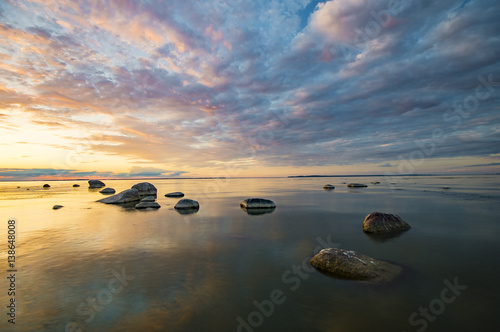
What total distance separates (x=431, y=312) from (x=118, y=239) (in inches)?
578

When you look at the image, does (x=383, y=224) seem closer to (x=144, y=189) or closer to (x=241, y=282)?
(x=241, y=282)

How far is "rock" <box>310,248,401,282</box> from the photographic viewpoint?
7.81 metres

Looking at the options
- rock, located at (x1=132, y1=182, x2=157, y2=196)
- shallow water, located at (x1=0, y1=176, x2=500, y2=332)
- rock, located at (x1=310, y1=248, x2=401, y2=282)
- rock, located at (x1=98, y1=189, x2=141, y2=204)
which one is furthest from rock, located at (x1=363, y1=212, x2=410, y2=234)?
rock, located at (x1=132, y1=182, x2=157, y2=196)

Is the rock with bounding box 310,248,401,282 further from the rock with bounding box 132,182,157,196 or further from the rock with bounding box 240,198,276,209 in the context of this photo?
the rock with bounding box 132,182,157,196

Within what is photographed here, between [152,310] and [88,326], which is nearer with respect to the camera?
[88,326]

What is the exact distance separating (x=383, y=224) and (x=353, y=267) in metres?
7.96

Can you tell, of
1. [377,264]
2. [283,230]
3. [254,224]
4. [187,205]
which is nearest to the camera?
[377,264]

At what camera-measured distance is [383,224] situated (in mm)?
14328

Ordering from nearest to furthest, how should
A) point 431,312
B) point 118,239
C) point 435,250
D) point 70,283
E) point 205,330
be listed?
point 205,330
point 431,312
point 70,283
point 435,250
point 118,239

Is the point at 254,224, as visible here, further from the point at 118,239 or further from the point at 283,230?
the point at 118,239

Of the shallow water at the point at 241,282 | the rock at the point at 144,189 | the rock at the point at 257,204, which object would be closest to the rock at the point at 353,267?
the shallow water at the point at 241,282

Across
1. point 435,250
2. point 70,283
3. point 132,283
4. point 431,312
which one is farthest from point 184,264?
point 435,250

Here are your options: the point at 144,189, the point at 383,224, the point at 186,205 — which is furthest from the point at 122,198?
the point at 383,224

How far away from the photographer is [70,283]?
7574mm
